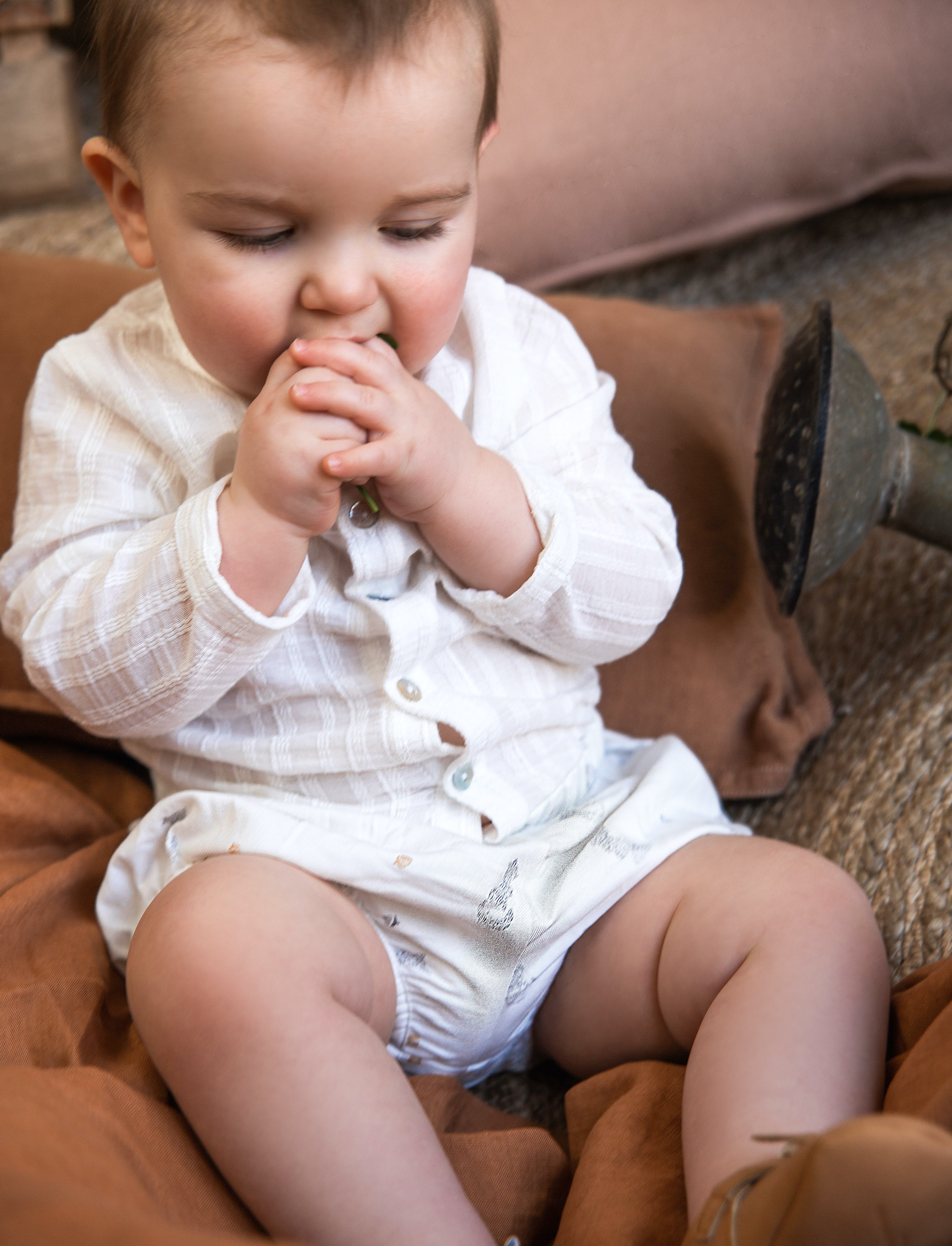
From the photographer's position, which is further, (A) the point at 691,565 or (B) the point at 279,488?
(A) the point at 691,565

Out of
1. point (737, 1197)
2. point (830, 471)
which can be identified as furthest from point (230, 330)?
point (737, 1197)

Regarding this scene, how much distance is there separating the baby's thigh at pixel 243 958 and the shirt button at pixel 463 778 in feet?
0.37

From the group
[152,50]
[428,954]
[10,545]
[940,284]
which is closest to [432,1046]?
[428,954]

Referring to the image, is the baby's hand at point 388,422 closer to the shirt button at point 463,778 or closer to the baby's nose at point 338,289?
the baby's nose at point 338,289

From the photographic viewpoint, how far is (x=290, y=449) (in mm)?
651

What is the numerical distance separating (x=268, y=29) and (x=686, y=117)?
2.27 ft

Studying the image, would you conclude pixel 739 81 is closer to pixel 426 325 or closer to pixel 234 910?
pixel 426 325

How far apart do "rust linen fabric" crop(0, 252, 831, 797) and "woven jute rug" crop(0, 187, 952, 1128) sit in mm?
47

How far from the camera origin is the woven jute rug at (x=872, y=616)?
79 cm

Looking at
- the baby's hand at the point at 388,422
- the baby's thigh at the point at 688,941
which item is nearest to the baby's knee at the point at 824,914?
the baby's thigh at the point at 688,941

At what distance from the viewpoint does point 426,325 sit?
0.70m

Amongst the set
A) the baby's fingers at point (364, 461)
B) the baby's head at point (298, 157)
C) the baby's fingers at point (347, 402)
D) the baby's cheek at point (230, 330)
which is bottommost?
the baby's fingers at point (364, 461)

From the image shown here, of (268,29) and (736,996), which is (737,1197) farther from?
(268,29)

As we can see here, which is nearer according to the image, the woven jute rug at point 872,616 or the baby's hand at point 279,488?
the baby's hand at point 279,488
